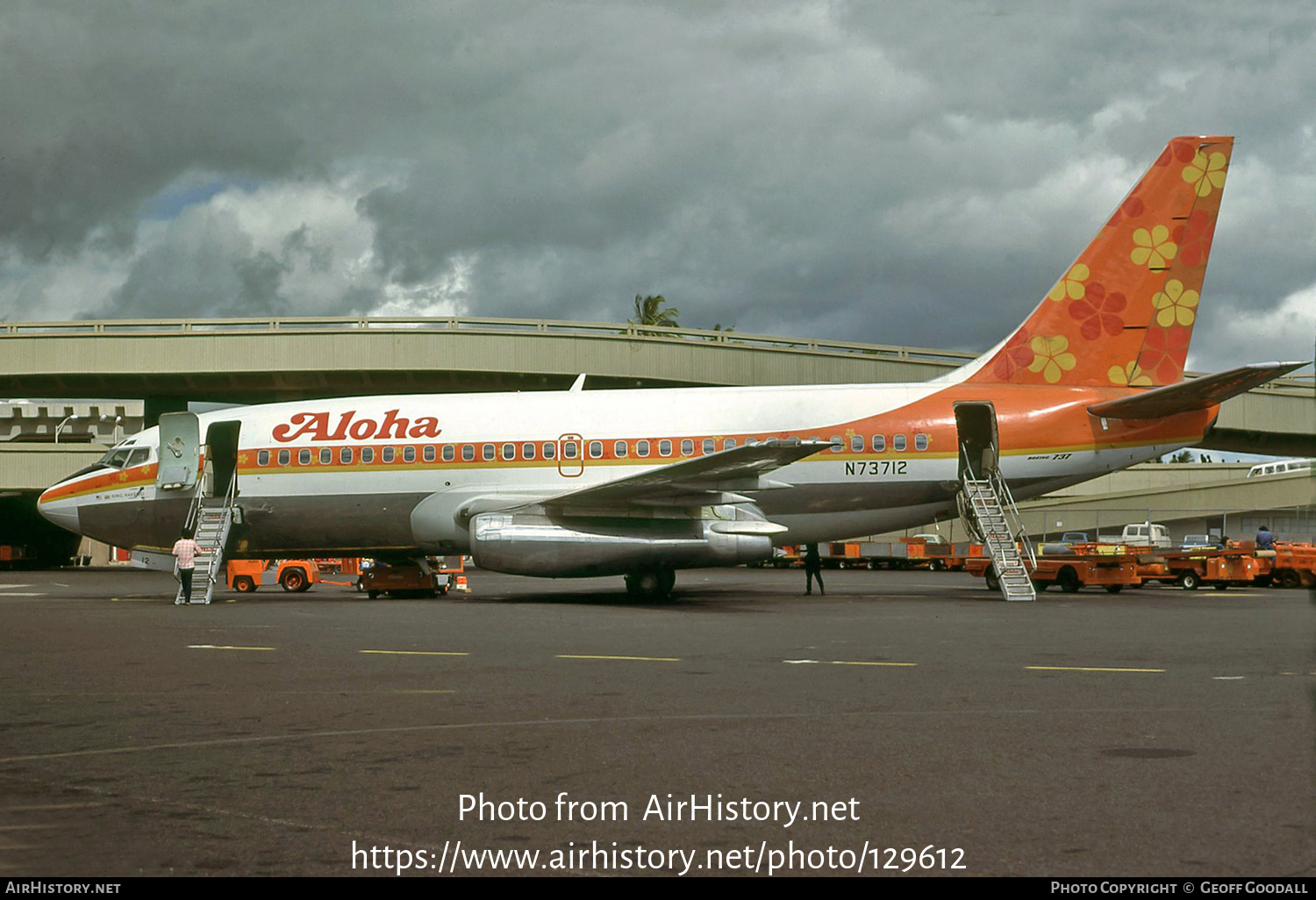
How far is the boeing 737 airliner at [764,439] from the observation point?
23.2 meters

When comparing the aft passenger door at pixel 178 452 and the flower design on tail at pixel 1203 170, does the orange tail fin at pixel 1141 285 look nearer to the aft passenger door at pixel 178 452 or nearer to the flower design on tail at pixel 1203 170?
the flower design on tail at pixel 1203 170

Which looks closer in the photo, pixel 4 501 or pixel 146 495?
pixel 146 495

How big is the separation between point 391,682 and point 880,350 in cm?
3839

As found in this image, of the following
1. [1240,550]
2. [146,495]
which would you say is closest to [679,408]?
[146,495]

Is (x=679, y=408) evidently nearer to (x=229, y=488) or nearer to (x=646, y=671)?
(x=229, y=488)

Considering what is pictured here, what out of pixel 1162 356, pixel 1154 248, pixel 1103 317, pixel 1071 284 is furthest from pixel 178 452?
pixel 1154 248

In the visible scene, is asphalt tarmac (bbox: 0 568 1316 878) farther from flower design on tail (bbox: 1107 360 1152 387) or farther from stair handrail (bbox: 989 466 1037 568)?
flower design on tail (bbox: 1107 360 1152 387)

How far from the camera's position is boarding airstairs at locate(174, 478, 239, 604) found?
2291 centimetres

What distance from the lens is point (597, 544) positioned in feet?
70.3

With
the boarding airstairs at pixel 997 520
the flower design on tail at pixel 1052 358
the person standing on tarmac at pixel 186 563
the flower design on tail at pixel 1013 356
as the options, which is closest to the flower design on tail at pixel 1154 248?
the flower design on tail at pixel 1052 358

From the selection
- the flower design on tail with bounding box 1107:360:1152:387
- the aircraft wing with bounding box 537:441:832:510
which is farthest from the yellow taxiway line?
the flower design on tail with bounding box 1107:360:1152:387

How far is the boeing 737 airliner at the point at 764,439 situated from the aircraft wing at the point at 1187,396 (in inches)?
2.3

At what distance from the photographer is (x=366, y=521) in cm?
2369

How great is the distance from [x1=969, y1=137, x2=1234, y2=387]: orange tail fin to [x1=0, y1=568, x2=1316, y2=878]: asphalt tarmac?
10199mm
